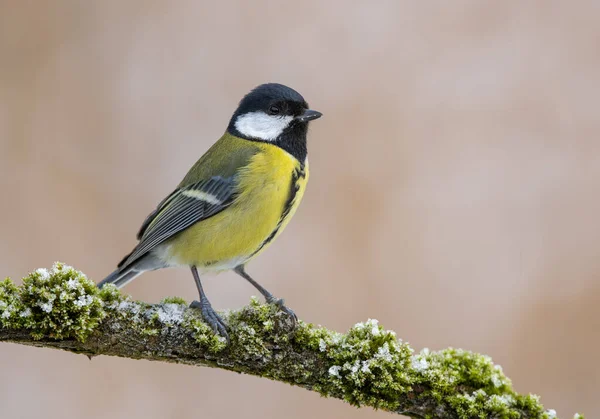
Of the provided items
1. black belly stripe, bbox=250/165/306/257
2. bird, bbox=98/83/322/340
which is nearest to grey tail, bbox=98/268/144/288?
bird, bbox=98/83/322/340

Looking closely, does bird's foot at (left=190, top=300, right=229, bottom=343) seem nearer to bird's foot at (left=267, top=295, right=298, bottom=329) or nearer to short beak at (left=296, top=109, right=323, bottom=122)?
bird's foot at (left=267, top=295, right=298, bottom=329)

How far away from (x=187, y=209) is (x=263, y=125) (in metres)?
0.49

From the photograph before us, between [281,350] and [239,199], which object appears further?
[239,199]

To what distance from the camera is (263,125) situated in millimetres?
2752

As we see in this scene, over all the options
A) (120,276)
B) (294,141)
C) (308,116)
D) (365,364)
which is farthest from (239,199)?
(365,364)

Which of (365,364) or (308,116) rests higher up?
(308,116)

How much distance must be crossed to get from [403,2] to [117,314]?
267cm

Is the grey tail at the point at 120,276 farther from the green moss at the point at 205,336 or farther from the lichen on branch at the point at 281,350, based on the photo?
the green moss at the point at 205,336

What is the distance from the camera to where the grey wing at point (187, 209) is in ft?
8.38

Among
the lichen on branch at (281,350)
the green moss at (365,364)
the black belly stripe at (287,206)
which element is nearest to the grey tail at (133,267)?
the black belly stripe at (287,206)

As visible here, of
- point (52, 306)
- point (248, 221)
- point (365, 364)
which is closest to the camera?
point (52, 306)

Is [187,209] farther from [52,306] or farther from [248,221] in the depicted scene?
[52,306]

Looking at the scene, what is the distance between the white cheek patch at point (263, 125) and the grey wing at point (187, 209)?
0.28 meters

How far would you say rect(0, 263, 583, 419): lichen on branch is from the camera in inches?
71.9
